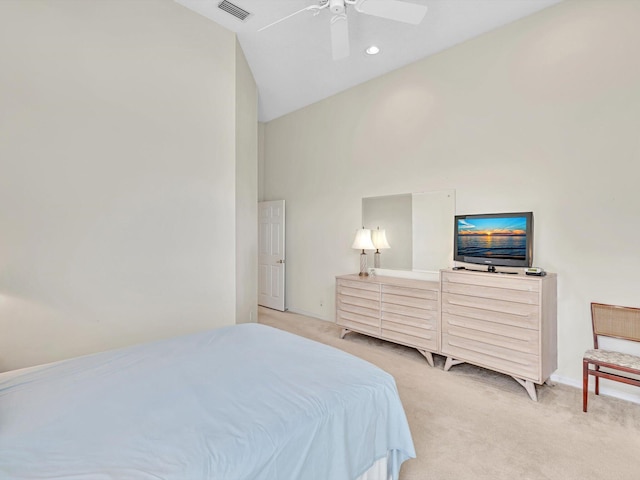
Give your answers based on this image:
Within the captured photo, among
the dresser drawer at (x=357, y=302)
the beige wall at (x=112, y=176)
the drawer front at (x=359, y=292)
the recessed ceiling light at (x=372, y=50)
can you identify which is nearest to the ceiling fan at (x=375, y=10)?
the recessed ceiling light at (x=372, y=50)

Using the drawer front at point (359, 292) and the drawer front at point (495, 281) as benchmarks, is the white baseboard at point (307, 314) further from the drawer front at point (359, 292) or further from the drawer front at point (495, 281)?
the drawer front at point (495, 281)

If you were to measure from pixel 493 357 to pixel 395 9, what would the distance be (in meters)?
2.89

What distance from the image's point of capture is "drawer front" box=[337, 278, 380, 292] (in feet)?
12.2

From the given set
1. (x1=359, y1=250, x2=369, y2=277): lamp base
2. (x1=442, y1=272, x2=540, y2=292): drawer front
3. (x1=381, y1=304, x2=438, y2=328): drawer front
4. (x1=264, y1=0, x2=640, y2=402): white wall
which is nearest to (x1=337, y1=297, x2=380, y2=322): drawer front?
(x1=381, y1=304, x2=438, y2=328): drawer front

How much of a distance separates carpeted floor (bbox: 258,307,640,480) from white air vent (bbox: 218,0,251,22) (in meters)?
3.69

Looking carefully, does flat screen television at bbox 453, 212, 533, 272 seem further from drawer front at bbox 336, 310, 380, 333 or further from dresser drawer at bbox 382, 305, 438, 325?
drawer front at bbox 336, 310, 380, 333

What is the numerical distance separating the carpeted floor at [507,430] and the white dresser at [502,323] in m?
0.21

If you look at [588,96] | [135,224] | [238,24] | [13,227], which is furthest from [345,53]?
[13,227]

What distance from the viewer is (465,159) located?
3.46 metres

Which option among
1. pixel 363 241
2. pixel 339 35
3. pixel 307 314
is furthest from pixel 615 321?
pixel 307 314

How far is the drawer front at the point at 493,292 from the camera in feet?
8.58

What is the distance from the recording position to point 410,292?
343 centimetres

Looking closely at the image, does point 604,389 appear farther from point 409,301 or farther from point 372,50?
point 372,50

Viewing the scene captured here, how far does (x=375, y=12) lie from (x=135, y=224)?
247 centimetres
